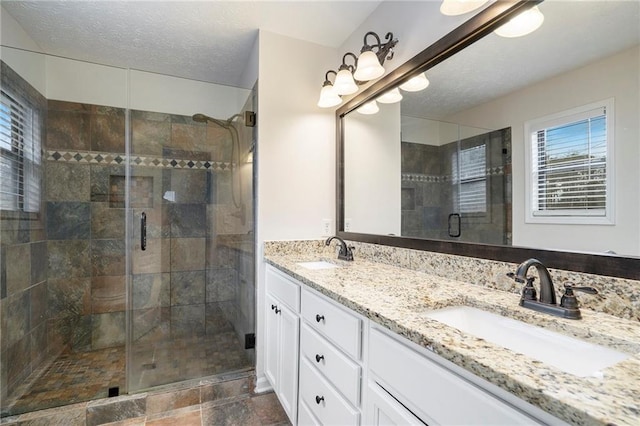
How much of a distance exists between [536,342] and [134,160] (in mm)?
2589

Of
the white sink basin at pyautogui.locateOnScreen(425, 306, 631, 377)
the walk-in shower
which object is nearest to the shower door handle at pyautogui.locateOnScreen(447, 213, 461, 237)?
the white sink basin at pyautogui.locateOnScreen(425, 306, 631, 377)

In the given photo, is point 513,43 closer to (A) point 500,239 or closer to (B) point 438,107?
(B) point 438,107

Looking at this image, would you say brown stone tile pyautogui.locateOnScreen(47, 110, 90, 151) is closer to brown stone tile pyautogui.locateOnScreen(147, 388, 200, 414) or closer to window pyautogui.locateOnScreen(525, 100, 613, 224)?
brown stone tile pyautogui.locateOnScreen(147, 388, 200, 414)

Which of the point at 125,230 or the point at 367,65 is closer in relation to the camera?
the point at 367,65

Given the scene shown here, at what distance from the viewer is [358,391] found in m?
0.97

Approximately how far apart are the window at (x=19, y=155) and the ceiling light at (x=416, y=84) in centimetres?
250

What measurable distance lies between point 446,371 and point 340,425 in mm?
601

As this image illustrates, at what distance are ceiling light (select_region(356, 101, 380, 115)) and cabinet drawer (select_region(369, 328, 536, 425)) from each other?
58.5 inches

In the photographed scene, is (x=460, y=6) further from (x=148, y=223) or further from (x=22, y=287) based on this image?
(x=22, y=287)

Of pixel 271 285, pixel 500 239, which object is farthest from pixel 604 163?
pixel 271 285

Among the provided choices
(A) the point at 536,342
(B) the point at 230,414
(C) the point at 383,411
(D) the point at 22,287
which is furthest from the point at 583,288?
(D) the point at 22,287

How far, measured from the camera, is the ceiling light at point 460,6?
1.17 metres

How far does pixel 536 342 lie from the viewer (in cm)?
83

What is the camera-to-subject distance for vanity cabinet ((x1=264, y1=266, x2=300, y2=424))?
1.49m
